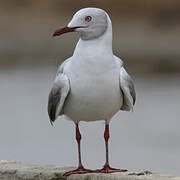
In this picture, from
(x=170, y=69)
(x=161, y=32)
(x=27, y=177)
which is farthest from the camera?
(x=161, y=32)

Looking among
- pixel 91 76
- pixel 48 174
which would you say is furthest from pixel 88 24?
pixel 48 174

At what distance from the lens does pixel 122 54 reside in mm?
14500

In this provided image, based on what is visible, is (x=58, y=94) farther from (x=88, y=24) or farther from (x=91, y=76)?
(x=88, y=24)

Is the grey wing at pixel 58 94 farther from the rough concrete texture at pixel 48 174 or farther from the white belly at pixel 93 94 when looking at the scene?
the rough concrete texture at pixel 48 174

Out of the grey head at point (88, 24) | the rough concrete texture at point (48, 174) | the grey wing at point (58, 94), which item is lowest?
the rough concrete texture at point (48, 174)

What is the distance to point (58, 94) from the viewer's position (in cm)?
544

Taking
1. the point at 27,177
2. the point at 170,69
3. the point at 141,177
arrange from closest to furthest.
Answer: the point at 141,177 → the point at 27,177 → the point at 170,69

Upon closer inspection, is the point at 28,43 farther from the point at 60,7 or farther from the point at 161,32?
the point at 161,32

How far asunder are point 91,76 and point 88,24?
0.31 m

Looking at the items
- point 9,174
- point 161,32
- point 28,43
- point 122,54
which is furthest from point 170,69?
point 9,174

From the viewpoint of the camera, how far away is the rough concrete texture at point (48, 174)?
523 centimetres

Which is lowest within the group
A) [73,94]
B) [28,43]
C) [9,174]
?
[28,43]

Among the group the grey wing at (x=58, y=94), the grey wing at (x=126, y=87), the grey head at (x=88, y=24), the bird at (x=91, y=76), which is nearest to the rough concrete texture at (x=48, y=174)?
the bird at (x=91, y=76)

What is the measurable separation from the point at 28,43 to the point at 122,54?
2.69 metres
